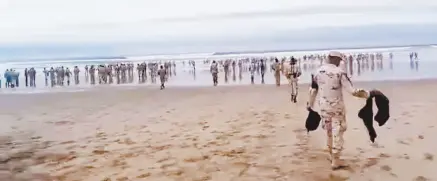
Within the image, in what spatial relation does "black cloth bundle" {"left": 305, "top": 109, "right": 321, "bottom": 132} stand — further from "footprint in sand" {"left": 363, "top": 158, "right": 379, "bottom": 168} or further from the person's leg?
"footprint in sand" {"left": 363, "top": 158, "right": 379, "bottom": 168}

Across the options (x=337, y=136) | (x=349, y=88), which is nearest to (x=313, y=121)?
(x=337, y=136)

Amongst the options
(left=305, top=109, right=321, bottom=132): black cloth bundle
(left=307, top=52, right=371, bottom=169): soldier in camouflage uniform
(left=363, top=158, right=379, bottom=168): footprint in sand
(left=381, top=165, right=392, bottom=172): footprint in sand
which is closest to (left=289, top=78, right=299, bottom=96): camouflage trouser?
(left=363, top=158, right=379, bottom=168): footprint in sand

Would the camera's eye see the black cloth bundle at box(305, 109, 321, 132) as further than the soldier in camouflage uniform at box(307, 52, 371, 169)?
Yes

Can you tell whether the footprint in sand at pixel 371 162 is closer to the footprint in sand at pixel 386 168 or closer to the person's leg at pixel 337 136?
the footprint in sand at pixel 386 168

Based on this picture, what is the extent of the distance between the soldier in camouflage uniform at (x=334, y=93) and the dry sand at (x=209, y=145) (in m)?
0.53

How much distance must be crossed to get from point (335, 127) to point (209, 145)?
114 inches

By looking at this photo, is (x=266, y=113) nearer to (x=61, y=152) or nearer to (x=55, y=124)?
(x=55, y=124)

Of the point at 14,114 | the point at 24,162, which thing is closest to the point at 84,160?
the point at 24,162

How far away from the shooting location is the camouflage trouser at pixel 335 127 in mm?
7441

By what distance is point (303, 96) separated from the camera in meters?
19.8

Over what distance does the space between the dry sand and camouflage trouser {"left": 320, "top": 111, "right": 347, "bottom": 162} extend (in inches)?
10.9

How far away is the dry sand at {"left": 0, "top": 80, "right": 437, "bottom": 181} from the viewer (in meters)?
7.88

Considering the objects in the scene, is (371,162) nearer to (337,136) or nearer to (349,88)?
(337,136)

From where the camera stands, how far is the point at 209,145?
9.93 m
